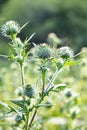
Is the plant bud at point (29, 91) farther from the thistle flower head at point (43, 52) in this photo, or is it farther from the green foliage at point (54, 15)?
the green foliage at point (54, 15)

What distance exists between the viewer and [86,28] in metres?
26.7

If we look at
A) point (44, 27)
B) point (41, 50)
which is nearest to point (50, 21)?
point (44, 27)

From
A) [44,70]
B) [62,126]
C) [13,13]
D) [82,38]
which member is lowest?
[62,126]

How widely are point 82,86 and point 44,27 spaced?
71.4 ft

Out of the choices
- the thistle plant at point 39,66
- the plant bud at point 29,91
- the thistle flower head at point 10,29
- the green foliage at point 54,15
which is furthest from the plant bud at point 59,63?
the green foliage at point 54,15

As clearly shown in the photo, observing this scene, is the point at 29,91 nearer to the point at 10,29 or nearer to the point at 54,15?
the point at 10,29

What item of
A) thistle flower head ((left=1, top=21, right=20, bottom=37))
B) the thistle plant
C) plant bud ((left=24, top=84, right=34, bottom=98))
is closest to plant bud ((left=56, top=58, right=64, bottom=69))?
the thistle plant

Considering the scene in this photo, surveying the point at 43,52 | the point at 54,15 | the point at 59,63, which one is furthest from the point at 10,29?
the point at 54,15

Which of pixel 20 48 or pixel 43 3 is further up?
pixel 43 3

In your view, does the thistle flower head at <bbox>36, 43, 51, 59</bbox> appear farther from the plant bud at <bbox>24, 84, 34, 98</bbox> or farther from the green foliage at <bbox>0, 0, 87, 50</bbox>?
the green foliage at <bbox>0, 0, 87, 50</bbox>

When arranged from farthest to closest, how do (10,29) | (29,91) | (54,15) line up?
1. (54,15)
2. (10,29)
3. (29,91)

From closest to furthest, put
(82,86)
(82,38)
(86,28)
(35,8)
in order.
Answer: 1. (82,86)
2. (82,38)
3. (86,28)
4. (35,8)

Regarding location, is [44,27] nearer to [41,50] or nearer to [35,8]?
[35,8]

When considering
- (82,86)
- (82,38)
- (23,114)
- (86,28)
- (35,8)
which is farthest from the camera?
(35,8)
